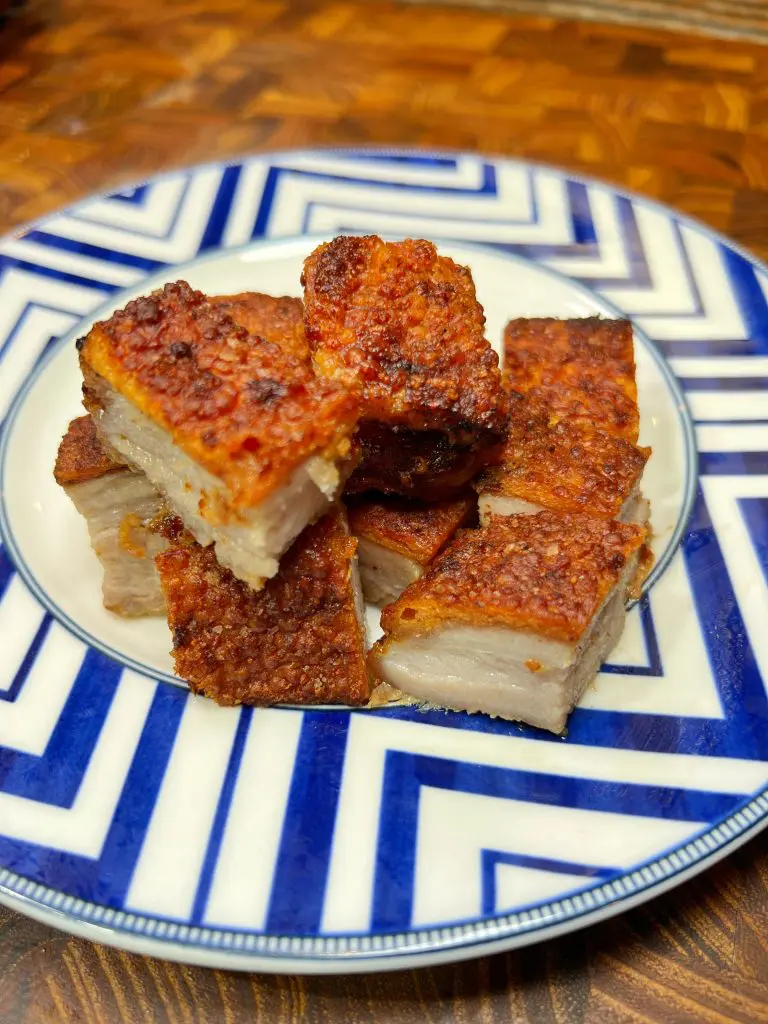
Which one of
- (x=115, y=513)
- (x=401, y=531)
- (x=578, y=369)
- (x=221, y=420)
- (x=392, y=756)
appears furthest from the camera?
(x=578, y=369)

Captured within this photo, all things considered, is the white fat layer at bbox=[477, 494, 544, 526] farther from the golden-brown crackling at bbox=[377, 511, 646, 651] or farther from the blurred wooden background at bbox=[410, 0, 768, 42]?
the blurred wooden background at bbox=[410, 0, 768, 42]

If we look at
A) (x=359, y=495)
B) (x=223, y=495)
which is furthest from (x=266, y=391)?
(x=359, y=495)

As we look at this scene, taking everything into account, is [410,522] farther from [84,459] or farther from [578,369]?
[84,459]

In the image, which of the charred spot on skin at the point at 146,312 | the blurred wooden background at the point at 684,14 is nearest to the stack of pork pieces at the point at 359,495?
the charred spot on skin at the point at 146,312

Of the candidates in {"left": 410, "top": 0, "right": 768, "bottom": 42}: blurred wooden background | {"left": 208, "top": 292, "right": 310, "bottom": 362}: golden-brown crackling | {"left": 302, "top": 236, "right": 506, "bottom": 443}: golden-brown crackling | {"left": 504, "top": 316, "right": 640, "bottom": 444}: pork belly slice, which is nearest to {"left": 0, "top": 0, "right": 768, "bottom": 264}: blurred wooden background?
{"left": 410, "top": 0, "right": 768, "bottom": 42}: blurred wooden background

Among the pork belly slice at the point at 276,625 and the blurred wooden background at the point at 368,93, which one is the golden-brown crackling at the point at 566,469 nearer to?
the pork belly slice at the point at 276,625

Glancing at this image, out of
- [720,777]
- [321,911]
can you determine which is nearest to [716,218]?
[720,777]
